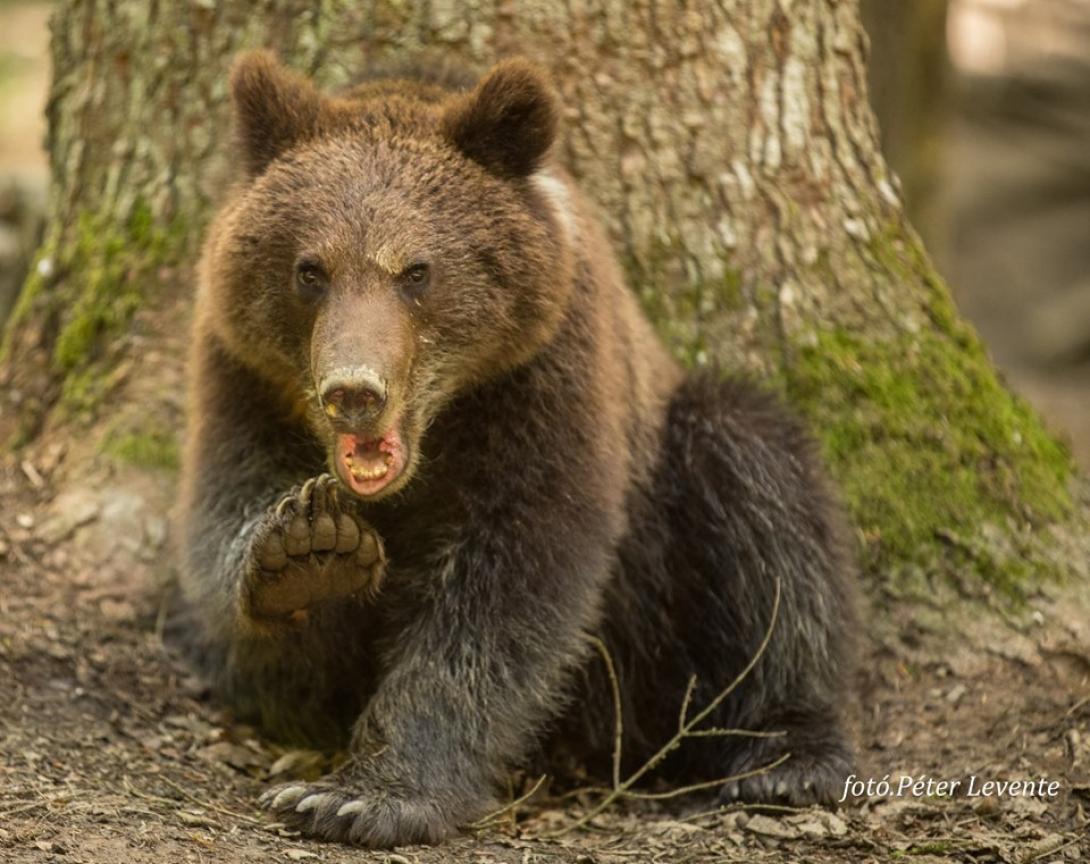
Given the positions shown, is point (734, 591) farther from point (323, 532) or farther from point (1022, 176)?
point (1022, 176)

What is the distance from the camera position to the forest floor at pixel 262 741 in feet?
15.5

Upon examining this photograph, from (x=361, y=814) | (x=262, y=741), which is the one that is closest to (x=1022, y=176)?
(x=262, y=741)

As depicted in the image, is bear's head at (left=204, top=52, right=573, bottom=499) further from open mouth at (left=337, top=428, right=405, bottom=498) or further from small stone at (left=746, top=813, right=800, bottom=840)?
small stone at (left=746, top=813, right=800, bottom=840)

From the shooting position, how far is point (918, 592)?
20.2ft

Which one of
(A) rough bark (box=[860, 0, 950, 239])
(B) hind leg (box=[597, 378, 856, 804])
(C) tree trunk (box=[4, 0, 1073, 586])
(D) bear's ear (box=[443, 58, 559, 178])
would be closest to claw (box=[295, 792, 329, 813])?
(B) hind leg (box=[597, 378, 856, 804])

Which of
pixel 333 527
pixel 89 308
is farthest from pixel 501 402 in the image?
pixel 89 308

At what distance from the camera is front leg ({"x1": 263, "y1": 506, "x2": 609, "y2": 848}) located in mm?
5012

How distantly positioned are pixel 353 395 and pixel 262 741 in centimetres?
198

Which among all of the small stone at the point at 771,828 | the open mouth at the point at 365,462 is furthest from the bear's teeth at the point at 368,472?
the small stone at the point at 771,828

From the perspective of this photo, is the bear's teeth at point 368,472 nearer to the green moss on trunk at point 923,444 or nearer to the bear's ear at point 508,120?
the bear's ear at point 508,120

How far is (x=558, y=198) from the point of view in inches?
213

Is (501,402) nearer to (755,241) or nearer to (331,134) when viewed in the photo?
(331,134)

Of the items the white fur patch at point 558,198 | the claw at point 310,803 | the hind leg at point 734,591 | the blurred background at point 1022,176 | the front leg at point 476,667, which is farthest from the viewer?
the blurred background at point 1022,176

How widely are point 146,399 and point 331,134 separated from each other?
191 cm
